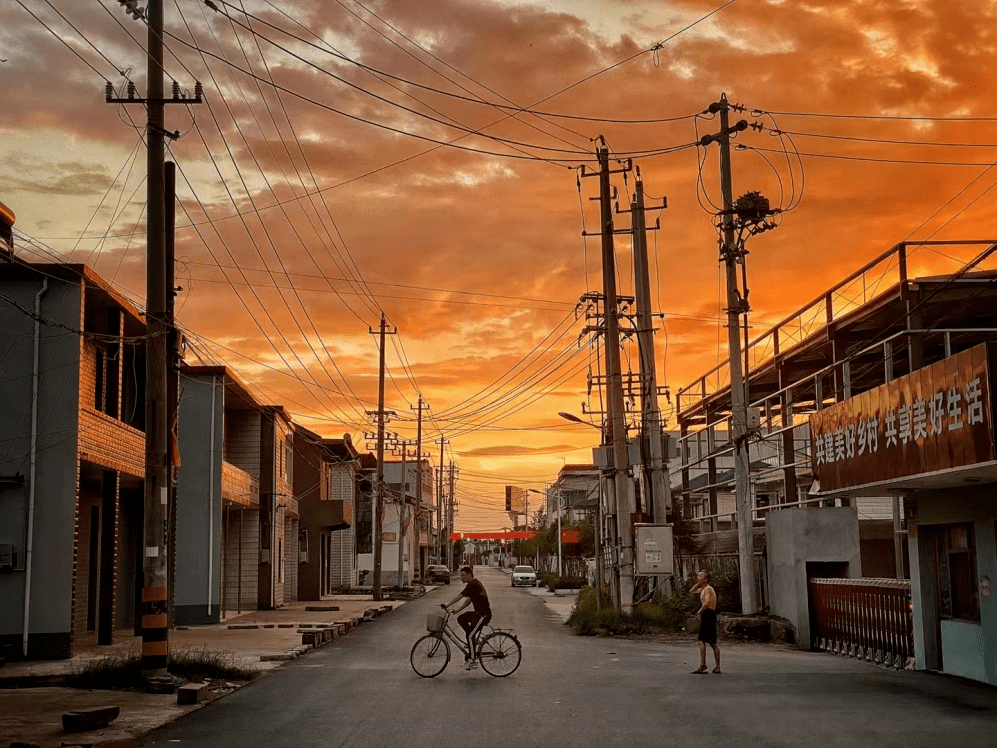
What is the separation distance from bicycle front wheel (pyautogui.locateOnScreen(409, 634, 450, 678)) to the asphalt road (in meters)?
0.25

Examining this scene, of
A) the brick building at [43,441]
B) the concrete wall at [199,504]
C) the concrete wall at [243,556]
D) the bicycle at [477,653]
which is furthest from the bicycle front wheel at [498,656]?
the concrete wall at [243,556]

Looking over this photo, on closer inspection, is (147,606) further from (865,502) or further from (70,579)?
(865,502)

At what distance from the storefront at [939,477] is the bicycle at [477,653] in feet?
20.9

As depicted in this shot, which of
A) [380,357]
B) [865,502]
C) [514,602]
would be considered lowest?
[514,602]

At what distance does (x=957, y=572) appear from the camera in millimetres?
19828

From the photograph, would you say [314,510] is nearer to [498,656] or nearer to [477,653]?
[477,653]

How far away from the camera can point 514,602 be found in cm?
5619

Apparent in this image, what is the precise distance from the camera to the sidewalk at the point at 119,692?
44.4 ft

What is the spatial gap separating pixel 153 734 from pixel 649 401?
24103 mm

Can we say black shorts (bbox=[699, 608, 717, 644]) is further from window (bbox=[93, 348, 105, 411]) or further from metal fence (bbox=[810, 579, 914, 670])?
window (bbox=[93, 348, 105, 411])

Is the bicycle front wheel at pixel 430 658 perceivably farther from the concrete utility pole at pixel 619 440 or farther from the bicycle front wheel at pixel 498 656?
the concrete utility pole at pixel 619 440

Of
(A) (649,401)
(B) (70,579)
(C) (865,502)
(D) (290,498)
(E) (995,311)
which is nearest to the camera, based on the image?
(B) (70,579)

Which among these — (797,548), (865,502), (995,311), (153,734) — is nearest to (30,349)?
(153,734)

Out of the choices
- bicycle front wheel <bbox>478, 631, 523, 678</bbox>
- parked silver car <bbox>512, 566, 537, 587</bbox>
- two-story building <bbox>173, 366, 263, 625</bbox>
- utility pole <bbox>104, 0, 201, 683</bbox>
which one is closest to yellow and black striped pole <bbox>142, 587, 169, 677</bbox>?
utility pole <bbox>104, 0, 201, 683</bbox>
